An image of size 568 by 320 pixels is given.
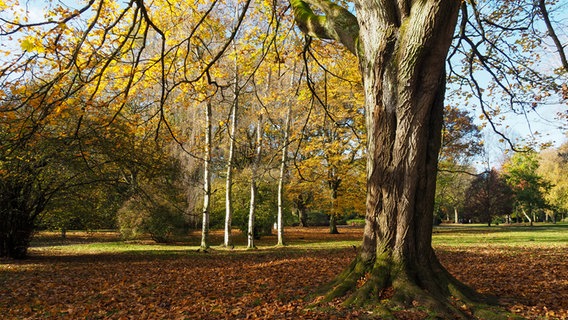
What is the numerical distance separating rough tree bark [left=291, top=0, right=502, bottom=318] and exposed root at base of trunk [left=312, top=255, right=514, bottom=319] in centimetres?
1

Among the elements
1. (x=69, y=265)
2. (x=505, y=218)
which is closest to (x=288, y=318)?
(x=69, y=265)

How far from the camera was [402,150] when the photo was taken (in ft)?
15.0

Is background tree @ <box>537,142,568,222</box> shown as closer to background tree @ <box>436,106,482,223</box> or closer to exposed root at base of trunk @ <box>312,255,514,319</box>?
background tree @ <box>436,106,482,223</box>

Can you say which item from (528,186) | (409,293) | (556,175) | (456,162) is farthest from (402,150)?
(556,175)

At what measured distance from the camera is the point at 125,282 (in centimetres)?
732

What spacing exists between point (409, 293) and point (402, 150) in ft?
5.48

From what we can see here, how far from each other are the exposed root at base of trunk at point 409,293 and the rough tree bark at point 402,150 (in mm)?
12

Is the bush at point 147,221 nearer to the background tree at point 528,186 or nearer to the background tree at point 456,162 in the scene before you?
the background tree at point 456,162

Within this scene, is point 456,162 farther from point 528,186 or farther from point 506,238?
point 506,238

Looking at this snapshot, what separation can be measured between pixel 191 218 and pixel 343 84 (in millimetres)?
11883

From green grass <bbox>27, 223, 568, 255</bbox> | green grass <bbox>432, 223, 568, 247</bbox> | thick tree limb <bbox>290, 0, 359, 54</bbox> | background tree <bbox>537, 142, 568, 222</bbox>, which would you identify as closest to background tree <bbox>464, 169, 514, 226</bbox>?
background tree <bbox>537, 142, 568, 222</bbox>

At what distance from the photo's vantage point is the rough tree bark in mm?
4375

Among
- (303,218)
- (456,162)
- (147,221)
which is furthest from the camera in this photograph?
(303,218)

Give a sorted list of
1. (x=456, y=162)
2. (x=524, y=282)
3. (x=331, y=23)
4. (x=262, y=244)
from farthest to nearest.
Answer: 1. (x=456, y=162)
2. (x=262, y=244)
3. (x=524, y=282)
4. (x=331, y=23)
